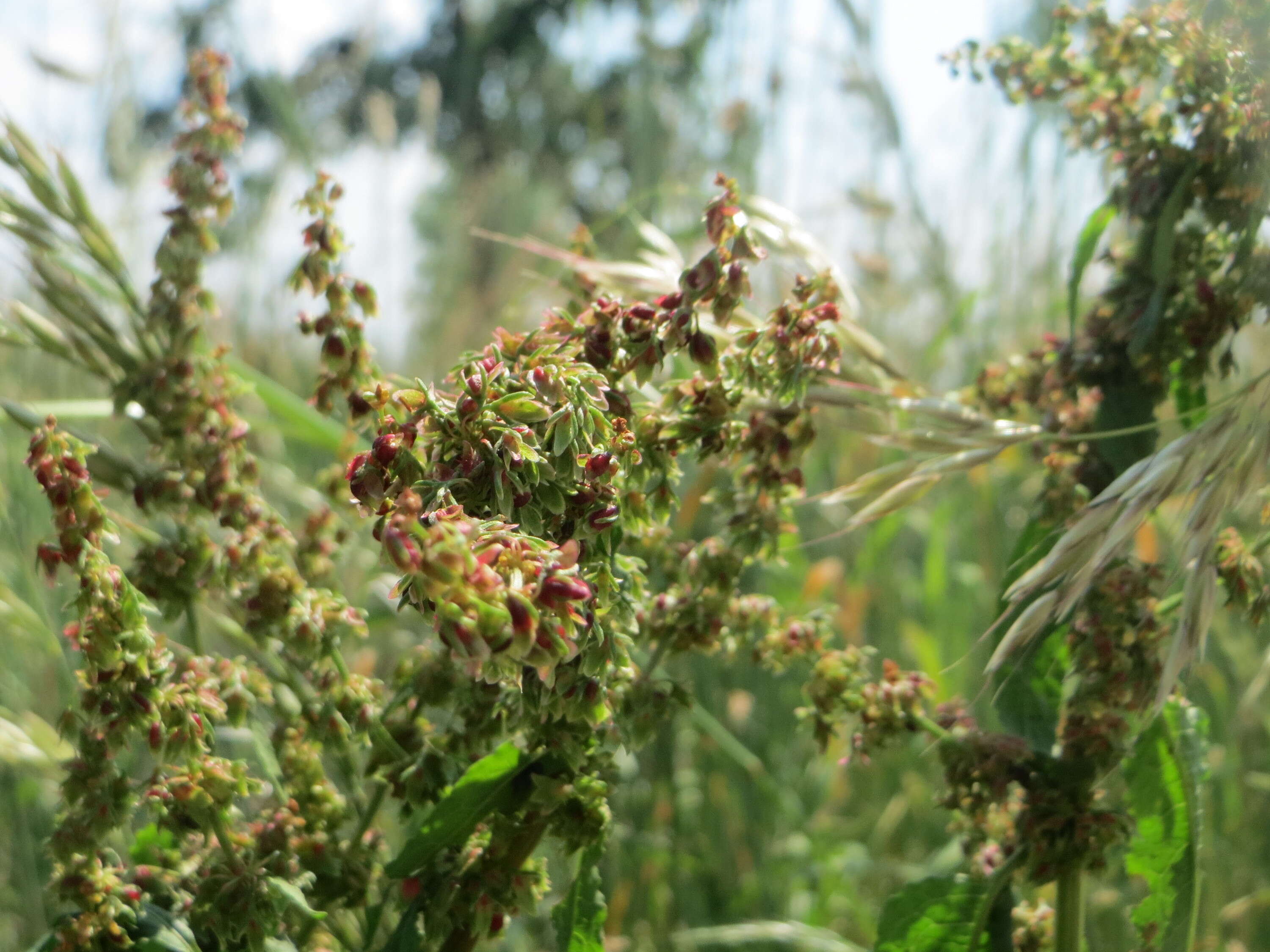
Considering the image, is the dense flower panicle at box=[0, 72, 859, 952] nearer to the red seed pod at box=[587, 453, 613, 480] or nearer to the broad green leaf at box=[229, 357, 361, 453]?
the red seed pod at box=[587, 453, 613, 480]

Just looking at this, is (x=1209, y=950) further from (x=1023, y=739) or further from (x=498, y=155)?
(x=498, y=155)

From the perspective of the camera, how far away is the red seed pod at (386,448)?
47 cm

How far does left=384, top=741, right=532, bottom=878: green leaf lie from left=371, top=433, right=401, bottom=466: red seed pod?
225 millimetres

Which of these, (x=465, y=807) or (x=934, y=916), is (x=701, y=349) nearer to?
(x=465, y=807)

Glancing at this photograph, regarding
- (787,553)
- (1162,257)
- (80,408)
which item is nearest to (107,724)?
(80,408)

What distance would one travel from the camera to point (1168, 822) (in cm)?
75

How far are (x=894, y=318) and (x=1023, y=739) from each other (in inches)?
72.4

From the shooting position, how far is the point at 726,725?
1701 millimetres

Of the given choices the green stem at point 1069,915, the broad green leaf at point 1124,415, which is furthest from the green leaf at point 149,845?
the broad green leaf at point 1124,415

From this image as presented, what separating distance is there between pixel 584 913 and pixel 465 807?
0.39 feet

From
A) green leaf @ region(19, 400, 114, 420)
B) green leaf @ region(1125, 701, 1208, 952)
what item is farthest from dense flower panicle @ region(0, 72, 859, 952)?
green leaf @ region(1125, 701, 1208, 952)

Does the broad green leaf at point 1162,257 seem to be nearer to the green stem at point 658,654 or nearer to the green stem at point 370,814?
the green stem at point 658,654

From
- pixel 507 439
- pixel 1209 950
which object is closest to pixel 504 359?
pixel 507 439

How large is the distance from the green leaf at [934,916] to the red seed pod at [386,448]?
0.52 m
